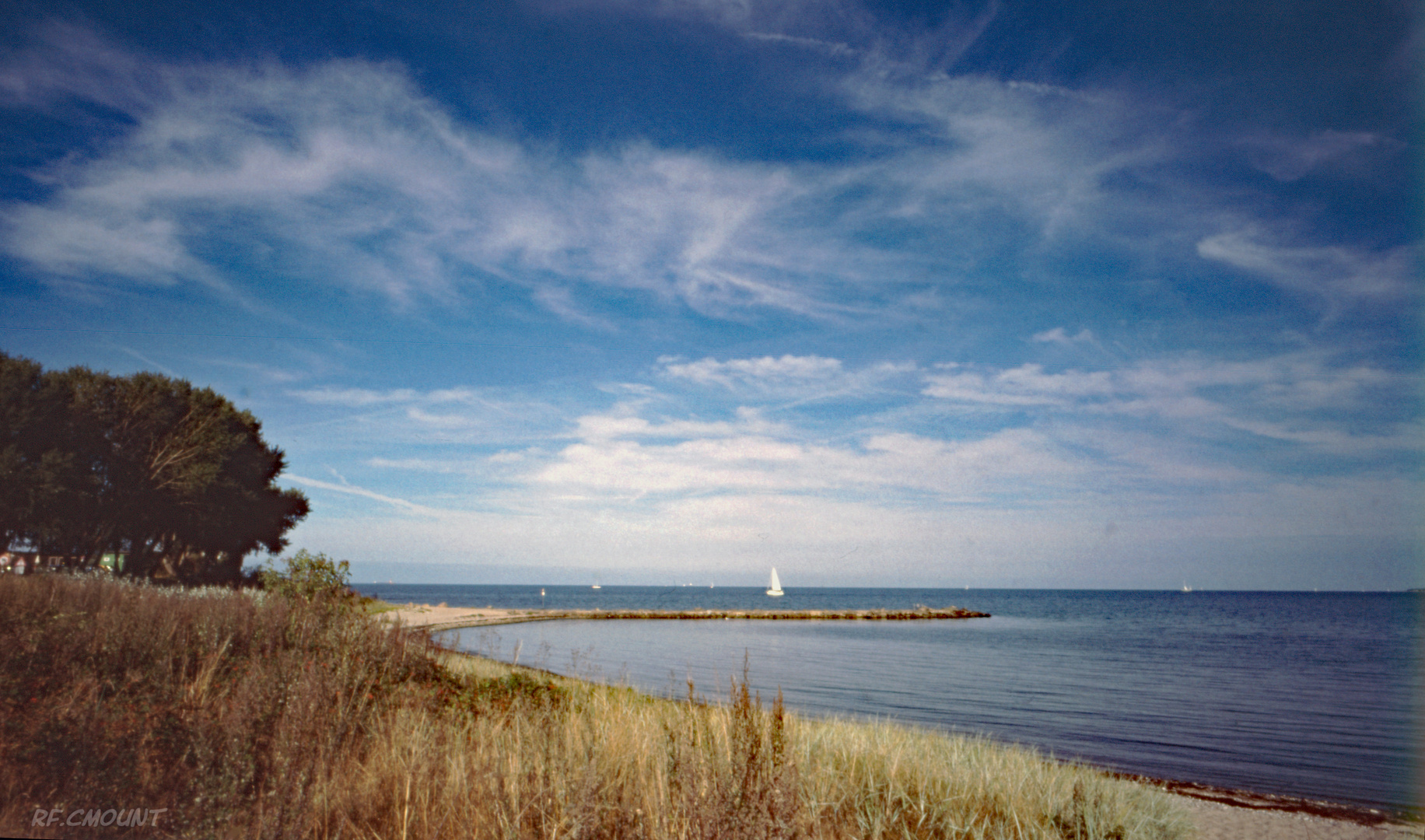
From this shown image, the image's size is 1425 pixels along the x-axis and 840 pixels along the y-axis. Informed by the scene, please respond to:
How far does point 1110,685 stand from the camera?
1167 inches

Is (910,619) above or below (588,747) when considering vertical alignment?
below

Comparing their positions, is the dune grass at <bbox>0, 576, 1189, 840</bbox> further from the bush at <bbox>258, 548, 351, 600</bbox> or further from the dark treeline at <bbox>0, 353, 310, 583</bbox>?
the dark treeline at <bbox>0, 353, 310, 583</bbox>

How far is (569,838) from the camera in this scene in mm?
4699

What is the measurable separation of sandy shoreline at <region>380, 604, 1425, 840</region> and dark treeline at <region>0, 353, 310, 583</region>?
30.0 m

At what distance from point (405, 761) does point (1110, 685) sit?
30.7 metres

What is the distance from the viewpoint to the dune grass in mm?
5270

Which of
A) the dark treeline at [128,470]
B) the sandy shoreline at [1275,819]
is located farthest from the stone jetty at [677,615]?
the sandy shoreline at [1275,819]

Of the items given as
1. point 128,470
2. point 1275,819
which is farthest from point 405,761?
point 128,470

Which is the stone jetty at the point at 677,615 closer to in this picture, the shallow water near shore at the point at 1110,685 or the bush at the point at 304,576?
the shallow water near shore at the point at 1110,685

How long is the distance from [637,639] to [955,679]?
2513cm

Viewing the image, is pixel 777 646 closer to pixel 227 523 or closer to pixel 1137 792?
pixel 227 523

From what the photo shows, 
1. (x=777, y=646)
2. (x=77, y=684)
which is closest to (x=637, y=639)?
(x=777, y=646)

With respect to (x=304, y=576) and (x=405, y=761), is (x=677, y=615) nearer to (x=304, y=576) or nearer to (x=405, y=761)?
(x=304, y=576)

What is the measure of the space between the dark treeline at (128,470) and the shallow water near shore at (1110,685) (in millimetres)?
17512
